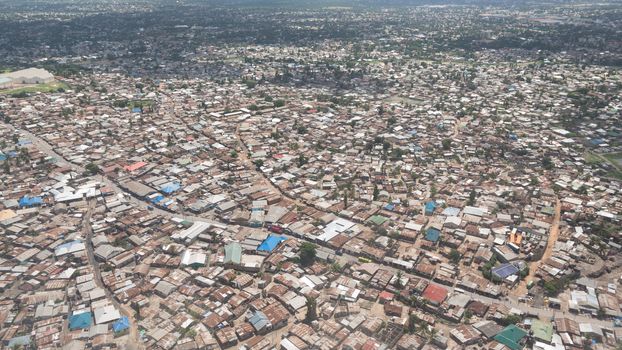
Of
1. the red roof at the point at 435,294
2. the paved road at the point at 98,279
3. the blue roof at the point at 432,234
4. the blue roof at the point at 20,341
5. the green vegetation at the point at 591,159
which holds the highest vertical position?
the blue roof at the point at 432,234

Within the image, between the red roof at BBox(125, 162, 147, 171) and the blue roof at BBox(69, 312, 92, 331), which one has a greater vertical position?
the blue roof at BBox(69, 312, 92, 331)

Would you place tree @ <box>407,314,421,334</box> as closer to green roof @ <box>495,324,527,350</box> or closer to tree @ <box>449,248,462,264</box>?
green roof @ <box>495,324,527,350</box>

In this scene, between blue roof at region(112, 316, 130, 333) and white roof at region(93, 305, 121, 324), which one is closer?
blue roof at region(112, 316, 130, 333)

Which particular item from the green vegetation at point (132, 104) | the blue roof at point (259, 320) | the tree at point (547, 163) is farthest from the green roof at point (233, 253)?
the green vegetation at point (132, 104)

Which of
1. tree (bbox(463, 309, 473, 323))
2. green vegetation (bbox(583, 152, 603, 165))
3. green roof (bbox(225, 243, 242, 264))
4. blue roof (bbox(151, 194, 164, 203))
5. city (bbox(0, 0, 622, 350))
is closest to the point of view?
city (bbox(0, 0, 622, 350))

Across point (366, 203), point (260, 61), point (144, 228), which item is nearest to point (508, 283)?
point (366, 203)

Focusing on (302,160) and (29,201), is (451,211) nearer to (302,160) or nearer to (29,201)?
(302,160)

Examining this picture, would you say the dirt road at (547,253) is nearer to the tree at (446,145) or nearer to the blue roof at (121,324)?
the tree at (446,145)

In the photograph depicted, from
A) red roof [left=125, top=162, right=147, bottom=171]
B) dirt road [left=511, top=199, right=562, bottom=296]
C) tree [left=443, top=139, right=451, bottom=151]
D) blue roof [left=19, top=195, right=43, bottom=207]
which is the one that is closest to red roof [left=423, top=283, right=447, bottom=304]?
dirt road [left=511, top=199, right=562, bottom=296]
